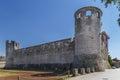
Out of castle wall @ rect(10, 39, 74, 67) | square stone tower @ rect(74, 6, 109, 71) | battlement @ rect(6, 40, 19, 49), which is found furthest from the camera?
battlement @ rect(6, 40, 19, 49)

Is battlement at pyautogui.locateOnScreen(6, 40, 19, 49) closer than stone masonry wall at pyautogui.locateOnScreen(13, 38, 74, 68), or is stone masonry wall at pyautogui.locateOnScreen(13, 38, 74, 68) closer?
stone masonry wall at pyautogui.locateOnScreen(13, 38, 74, 68)

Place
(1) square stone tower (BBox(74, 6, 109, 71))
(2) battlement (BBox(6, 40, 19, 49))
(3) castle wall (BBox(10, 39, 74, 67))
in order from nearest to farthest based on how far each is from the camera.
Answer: (1) square stone tower (BBox(74, 6, 109, 71)) → (3) castle wall (BBox(10, 39, 74, 67)) → (2) battlement (BBox(6, 40, 19, 49))

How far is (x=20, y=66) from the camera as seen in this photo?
1859 inches

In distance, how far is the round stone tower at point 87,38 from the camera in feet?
90.0

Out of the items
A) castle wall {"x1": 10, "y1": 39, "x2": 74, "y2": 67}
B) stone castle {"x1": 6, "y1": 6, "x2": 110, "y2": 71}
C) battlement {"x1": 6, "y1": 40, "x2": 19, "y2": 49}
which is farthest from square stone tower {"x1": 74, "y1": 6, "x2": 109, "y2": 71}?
battlement {"x1": 6, "y1": 40, "x2": 19, "y2": 49}

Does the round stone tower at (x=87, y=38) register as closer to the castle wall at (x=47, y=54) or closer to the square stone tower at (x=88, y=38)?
the square stone tower at (x=88, y=38)

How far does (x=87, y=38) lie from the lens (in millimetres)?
28250

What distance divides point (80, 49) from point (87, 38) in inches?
85.6

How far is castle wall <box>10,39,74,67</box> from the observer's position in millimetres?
32750

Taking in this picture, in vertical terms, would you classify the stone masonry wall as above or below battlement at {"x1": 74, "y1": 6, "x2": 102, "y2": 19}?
below

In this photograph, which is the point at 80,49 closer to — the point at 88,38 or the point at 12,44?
the point at 88,38

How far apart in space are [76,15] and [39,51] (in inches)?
601

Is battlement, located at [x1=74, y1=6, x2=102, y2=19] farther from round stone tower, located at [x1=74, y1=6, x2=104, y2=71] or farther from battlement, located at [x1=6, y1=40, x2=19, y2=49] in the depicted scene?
battlement, located at [x1=6, y1=40, x2=19, y2=49]

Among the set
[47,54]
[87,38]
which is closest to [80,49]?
[87,38]
